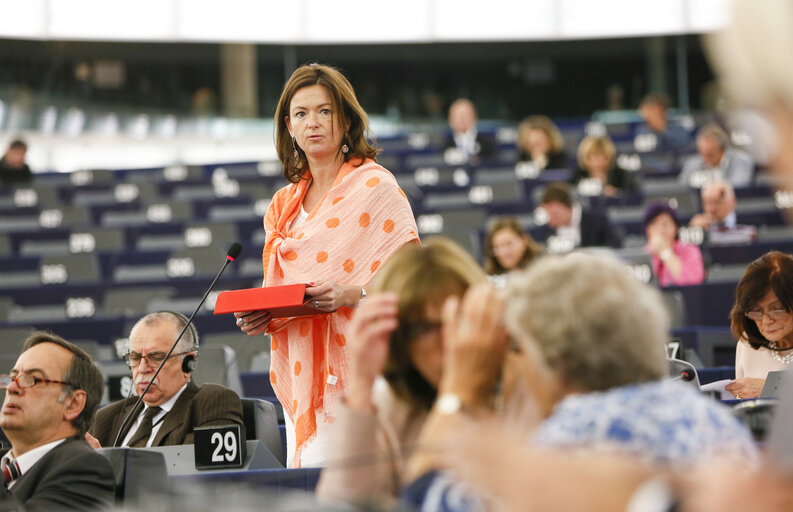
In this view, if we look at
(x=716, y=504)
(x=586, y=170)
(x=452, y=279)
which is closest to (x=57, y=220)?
(x=586, y=170)

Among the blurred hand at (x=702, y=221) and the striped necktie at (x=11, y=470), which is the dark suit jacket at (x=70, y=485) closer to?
the striped necktie at (x=11, y=470)

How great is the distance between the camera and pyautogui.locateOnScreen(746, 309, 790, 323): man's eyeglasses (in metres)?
3.56

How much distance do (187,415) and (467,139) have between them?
8.04 m

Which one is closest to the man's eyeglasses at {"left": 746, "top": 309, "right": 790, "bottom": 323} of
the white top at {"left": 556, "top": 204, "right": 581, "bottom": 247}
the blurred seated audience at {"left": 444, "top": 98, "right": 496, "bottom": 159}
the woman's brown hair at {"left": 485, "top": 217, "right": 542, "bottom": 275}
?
the woman's brown hair at {"left": 485, "top": 217, "right": 542, "bottom": 275}

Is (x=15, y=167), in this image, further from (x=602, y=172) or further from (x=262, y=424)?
(x=262, y=424)

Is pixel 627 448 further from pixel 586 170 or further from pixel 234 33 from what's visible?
pixel 234 33

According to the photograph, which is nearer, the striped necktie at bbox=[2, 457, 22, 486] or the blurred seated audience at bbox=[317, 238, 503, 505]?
the blurred seated audience at bbox=[317, 238, 503, 505]

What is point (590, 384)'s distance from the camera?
1.53 meters

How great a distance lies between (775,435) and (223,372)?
3.11 m

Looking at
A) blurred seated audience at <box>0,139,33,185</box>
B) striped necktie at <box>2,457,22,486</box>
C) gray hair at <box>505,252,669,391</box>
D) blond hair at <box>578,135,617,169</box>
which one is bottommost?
striped necktie at <box>2,457,22,486</box>

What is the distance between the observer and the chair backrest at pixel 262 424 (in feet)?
11.4

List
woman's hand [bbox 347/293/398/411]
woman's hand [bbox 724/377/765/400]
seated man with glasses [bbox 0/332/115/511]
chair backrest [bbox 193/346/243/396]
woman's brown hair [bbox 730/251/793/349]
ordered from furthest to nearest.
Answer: chair backrest [bbox 193/346/243/396] → woman's brown hair [bbox 730/251/793/349] → woman's hand [bbox 724/377/765/400] → seated man with glasses [bbox 0/332/115/511] → woman's hand [bbox 347/293/398/411]

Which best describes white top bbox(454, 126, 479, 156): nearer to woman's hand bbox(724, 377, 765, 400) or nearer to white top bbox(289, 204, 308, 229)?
woman's hand bbox(724, 377, 765, 400)

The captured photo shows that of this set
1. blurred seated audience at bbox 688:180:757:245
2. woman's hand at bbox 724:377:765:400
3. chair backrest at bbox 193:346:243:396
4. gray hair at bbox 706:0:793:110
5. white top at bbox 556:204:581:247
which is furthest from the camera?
white top at bbox 556:204:581:247
